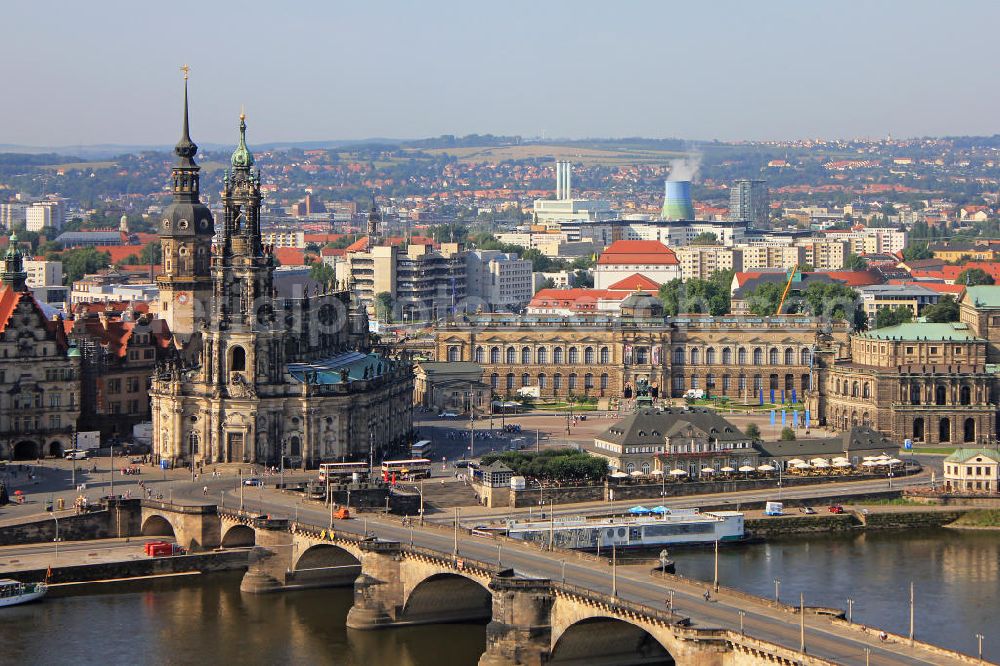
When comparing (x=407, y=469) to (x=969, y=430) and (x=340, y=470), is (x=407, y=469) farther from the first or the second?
(x=969, y=430)

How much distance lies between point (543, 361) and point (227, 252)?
48.5 m

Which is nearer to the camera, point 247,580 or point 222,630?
point 222,630

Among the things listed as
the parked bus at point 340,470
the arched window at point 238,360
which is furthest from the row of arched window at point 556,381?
the arched window at point 238,360

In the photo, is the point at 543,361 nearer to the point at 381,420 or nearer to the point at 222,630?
the point at 381,420

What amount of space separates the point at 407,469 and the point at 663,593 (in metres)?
38.0

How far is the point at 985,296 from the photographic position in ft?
462

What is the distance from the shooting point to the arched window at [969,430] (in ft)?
435

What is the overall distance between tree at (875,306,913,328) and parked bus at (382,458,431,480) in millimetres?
70393

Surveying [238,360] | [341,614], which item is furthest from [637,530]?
[238,360]

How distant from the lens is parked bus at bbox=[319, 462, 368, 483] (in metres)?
106

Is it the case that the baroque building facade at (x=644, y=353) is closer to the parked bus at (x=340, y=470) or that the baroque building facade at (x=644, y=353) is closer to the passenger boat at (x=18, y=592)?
the parked bus at (x=340, y=470)

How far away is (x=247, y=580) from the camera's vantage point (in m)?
91.8

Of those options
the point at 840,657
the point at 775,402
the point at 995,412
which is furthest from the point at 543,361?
the point at 840,657

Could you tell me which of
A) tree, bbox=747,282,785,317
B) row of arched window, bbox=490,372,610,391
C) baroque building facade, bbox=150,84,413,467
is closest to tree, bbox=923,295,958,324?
tree, bbox=747,282,785,317
